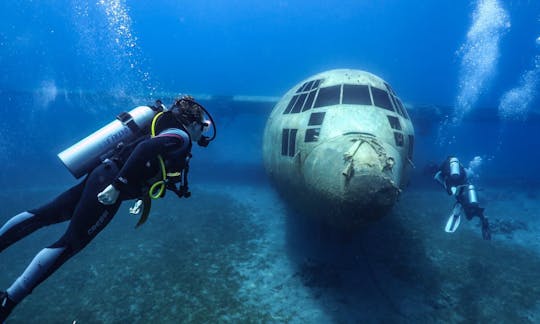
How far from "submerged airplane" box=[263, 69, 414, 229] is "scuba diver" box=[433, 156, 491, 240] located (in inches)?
157

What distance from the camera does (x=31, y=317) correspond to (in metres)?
5.21

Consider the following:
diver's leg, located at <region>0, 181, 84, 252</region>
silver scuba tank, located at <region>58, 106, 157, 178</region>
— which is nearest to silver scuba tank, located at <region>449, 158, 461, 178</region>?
silver scuba tank, located at <region>58, 106, 157, 178</region>

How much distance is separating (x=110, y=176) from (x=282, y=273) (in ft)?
14.3

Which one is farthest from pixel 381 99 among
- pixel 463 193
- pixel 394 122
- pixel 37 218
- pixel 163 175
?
pixel 37 218

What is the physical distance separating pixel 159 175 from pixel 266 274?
3858 mm

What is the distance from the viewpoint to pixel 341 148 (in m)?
4.45

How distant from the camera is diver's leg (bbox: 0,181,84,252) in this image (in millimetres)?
3561

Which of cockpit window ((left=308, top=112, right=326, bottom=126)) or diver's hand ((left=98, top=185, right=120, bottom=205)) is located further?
cockpit window ((left=308, top=112, right=326, bottom=126))

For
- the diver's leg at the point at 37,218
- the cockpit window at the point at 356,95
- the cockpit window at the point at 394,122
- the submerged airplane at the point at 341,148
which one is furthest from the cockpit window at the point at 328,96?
the diver's leg at the point at 37,218

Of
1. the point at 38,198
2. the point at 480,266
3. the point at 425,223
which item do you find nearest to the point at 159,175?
the point at 480,266

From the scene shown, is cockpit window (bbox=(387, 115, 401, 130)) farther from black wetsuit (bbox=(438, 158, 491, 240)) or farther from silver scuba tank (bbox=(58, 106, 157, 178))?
black wetsuit (bbox=(438, 158, 491, 240))

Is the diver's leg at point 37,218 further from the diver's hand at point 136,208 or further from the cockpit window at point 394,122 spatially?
the cockpit window at point 394,122

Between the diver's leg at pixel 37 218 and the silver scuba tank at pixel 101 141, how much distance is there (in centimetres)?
52

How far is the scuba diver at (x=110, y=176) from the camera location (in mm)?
3051
